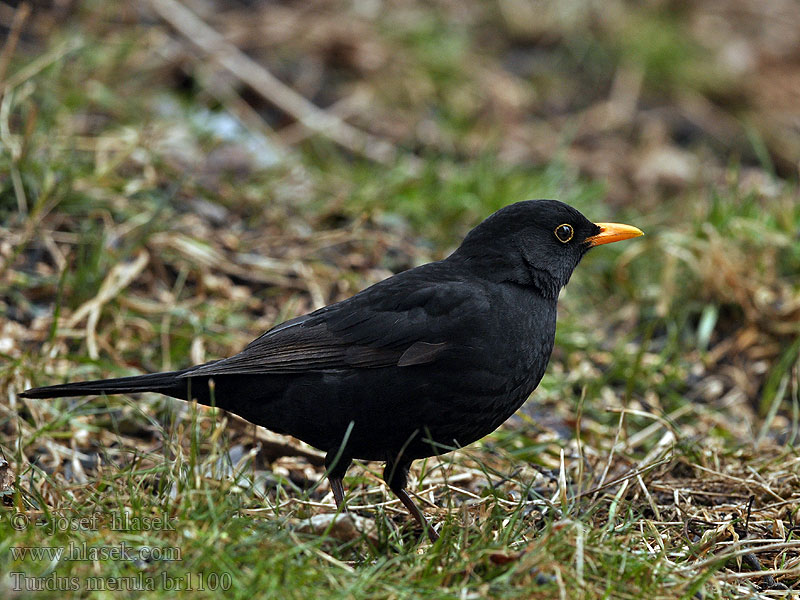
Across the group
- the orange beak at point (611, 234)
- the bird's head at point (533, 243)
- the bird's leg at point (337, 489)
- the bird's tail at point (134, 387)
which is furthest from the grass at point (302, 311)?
the orange beak at point (611, 234)

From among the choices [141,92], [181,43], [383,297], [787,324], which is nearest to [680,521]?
[383,297]

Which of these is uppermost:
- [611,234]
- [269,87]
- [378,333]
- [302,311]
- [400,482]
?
[269,87]

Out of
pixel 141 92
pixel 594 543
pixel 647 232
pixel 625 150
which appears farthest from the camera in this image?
pixel 625 150

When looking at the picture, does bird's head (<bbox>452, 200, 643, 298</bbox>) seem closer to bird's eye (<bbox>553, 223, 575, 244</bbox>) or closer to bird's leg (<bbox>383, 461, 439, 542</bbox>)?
bird's eye (<bbox>553, 223, 575, 244</bbox>)

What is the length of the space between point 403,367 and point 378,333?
20 cm

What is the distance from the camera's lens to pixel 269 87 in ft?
25.4

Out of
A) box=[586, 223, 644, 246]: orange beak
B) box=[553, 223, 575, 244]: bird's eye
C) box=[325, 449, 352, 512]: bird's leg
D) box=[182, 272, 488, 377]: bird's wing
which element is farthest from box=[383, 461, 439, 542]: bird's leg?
box=[586, 223, 644, 246]: orange beak

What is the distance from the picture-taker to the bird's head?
3.68 meters

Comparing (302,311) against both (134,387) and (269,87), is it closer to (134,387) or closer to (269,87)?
(134,387)

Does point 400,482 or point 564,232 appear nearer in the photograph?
point 400,482

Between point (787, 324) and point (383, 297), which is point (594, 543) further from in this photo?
point (787, 324)

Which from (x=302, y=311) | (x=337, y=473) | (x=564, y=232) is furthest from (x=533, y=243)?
(x=302, y=311)

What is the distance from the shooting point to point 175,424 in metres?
4.05

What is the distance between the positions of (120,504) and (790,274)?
4.43 metres
